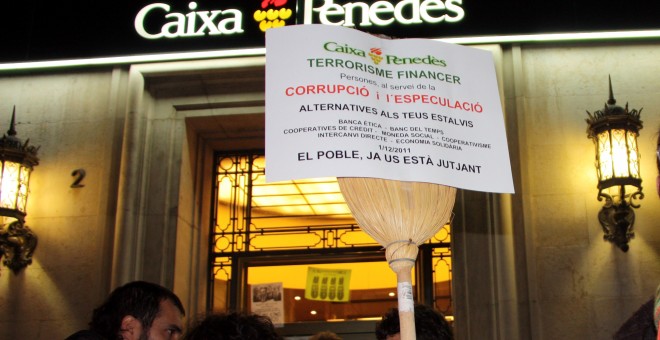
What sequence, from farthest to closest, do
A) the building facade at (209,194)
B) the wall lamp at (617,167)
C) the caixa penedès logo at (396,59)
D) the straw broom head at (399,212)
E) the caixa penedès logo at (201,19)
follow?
the caixa penedès logo at (201,19), the building facade at (209,194), the wall lamp at (617,167), the caixa penedès logo at (396,59), the straw broom head at (399,212)

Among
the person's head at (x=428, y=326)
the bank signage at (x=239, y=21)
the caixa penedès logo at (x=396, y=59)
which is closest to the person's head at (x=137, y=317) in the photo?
the person's head at (x=428, y=326)

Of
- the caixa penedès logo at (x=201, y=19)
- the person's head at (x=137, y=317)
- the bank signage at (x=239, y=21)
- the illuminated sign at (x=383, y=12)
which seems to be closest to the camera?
the person's head at (x=137, y=317)

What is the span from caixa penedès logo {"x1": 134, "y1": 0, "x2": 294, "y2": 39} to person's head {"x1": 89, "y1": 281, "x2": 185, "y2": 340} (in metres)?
4.03

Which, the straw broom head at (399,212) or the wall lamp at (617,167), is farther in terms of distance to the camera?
the wall lamp at (617,167)

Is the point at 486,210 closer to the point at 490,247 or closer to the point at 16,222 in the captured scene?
the point at 490,247

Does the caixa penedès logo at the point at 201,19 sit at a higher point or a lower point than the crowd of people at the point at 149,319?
higher

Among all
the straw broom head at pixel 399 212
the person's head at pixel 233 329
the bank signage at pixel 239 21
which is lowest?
the person's head at pixel 233 329

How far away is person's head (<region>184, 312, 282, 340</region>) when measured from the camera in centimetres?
281

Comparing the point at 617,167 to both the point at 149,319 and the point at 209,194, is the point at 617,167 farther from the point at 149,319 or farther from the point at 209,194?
the point at 149,319

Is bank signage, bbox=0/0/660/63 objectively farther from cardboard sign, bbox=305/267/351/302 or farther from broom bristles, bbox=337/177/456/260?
broom bristles, bbox=337/177/456/260

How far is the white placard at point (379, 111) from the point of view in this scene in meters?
3.17

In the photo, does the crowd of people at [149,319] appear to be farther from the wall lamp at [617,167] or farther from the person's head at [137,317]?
the wall lamp at [617,167]

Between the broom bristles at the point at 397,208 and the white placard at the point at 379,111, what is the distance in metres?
0.06

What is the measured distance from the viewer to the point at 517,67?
7.44 metres
